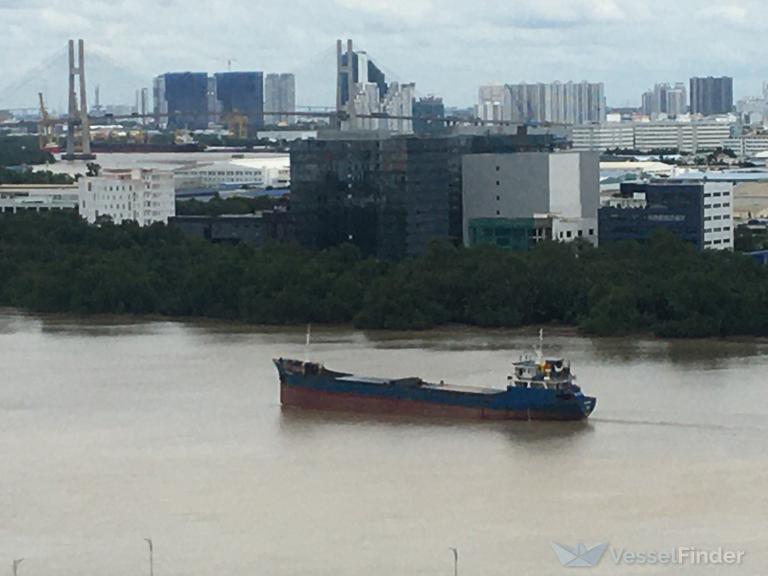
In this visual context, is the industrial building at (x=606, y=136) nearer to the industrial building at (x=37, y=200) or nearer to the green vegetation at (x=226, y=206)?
the green vegetation at (x=226, y=206)

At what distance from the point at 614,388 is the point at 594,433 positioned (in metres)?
1.05

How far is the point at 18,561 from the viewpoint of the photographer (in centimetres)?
664

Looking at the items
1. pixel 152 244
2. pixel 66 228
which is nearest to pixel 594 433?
pixel 152 244

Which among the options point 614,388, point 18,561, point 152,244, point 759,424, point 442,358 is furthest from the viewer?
point 152,244

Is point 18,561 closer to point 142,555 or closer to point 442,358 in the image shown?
point 142,555

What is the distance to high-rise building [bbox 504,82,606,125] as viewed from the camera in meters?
48.2

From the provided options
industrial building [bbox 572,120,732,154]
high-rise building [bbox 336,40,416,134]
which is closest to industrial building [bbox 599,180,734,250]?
high-rise building [bbox 336,40,416,134]

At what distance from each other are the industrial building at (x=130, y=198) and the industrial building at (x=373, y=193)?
2832mm

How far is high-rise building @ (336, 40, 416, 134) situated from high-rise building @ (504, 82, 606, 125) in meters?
9.60

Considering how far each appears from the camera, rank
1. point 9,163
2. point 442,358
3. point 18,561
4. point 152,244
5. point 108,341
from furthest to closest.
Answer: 1. point 9,163
2. point 152,244
3. point 108,341
4. point 442,358
5. point 18,561

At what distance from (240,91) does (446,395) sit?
33780 millimetres

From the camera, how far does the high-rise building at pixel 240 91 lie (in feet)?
140

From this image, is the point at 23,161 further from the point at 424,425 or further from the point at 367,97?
the point at 424,425

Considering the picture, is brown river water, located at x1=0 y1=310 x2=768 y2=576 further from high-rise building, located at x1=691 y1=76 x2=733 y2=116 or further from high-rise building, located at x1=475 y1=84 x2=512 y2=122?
high-rise building, located at x1=691 y1=76 x2=733 y2=116
